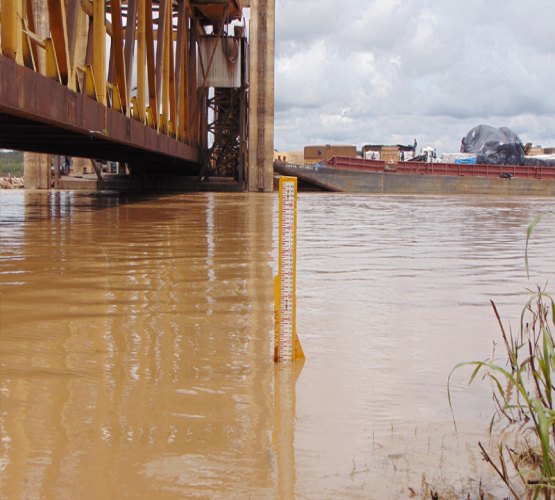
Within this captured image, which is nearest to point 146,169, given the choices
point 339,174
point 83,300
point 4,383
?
point 339,174

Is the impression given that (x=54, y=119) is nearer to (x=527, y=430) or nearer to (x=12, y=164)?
(x=527, y=430)

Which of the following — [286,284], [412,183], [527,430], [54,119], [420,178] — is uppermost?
[54,119]

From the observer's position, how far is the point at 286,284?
15.7 feet

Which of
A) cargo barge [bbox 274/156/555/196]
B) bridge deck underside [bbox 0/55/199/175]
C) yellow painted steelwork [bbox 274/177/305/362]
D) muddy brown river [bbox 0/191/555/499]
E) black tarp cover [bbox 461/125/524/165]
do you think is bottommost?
muddy brown river [bbox 0/191/555/499]

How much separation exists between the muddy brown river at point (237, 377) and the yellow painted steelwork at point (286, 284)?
15 cm

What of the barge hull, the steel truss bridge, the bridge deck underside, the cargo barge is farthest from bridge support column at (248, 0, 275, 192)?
the bridge deck underside

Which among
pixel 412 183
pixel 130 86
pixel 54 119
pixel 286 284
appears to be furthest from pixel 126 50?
pixel 412 183

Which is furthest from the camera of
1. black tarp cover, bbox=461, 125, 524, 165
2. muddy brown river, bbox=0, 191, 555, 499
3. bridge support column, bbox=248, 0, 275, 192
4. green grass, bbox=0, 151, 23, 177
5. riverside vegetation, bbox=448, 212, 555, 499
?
green grass, bbox=0, 151, 23, 177

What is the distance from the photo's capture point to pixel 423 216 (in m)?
19.6

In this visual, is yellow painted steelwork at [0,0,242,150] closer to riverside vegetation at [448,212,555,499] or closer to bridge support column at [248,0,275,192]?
bridge support column at [248,0,275,192]

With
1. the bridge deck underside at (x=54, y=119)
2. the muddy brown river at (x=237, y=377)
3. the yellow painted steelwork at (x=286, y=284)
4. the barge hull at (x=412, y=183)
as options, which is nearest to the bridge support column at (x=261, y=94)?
the barge hull at (x=412, y=183)

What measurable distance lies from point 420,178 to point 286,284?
45571 mm

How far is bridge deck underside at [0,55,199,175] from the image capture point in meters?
11.3

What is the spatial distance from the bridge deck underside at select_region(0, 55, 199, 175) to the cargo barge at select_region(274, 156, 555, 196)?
21.7 meters
